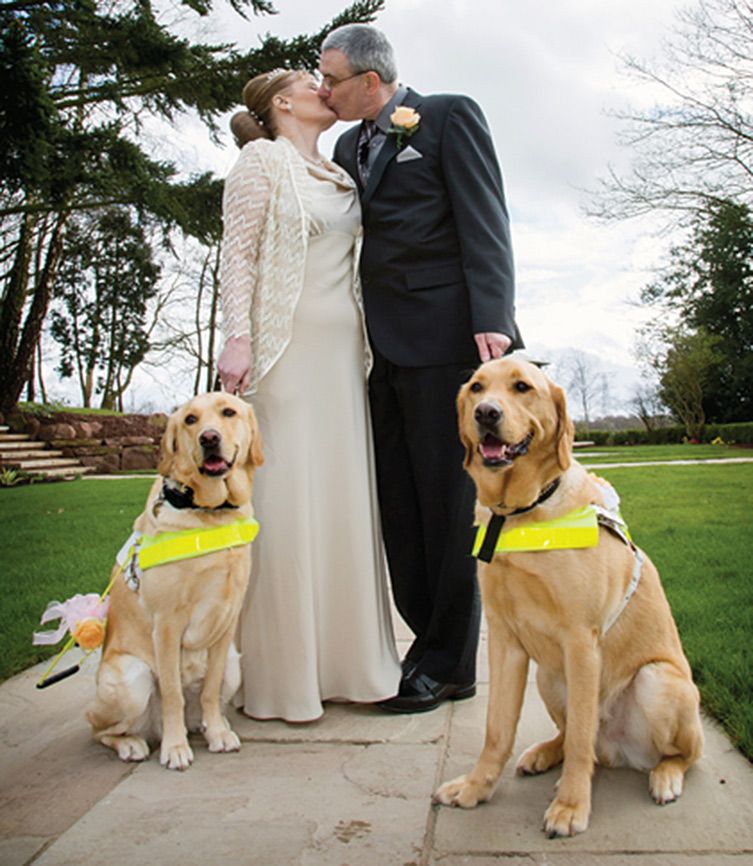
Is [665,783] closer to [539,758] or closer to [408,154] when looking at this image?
[539,758]

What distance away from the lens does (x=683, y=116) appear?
18.0 m

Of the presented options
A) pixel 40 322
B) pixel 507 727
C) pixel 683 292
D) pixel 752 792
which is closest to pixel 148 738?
pixel 507 727

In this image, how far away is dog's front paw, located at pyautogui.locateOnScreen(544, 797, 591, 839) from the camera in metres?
2.05

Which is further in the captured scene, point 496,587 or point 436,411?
point 436,411

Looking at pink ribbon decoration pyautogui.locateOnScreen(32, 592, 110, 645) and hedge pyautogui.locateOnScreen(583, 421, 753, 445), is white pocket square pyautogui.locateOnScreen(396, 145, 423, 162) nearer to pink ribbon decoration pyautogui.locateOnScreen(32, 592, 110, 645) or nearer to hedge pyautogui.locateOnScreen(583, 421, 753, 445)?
pink ribbon decoration pyautogui.locateOnScreen(32, 592, 110, 645)

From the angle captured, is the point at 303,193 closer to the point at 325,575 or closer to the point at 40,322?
the point at 325,575

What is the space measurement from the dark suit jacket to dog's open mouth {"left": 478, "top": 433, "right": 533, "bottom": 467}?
929 mm

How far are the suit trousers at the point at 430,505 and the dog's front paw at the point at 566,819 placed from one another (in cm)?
109

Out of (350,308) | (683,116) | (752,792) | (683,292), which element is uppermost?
(683,116)

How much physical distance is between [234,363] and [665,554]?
4431mm

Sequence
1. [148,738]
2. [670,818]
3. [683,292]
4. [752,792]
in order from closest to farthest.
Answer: [670,818] → [752,792] → [148,738] → [683,292]

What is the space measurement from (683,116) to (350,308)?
17695 mm

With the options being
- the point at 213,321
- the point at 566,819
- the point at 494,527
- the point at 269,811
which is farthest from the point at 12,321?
the point at 566,819

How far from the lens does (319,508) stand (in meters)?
3.17
